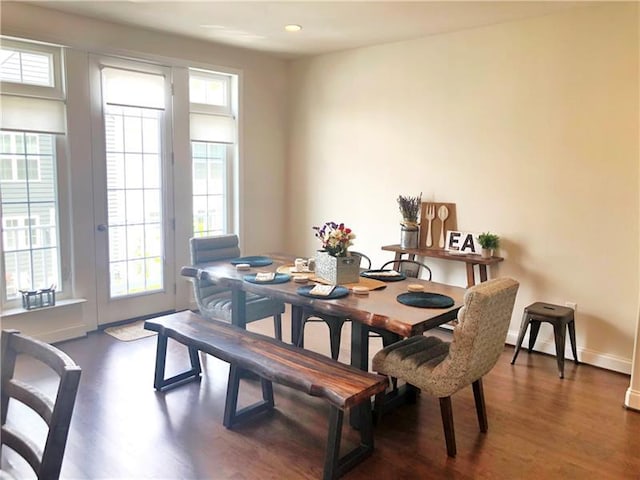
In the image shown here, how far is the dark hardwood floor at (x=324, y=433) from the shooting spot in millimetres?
2482

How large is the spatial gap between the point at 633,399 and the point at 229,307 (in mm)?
2741

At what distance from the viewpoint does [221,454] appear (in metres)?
2.59

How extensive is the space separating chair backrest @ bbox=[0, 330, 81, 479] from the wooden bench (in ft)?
4.08

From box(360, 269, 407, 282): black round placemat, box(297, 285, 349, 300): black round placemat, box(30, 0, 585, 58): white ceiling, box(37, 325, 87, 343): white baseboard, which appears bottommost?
box(37, 325, 87, 343): white baseboard

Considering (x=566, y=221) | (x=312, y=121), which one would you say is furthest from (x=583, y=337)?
(x=312, y=121)

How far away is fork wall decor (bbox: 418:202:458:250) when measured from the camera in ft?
15.1

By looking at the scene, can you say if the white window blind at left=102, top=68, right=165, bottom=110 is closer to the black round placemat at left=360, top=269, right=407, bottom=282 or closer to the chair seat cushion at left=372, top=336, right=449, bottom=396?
the black round placemat at left=360, top=269, right=407, bottom=282

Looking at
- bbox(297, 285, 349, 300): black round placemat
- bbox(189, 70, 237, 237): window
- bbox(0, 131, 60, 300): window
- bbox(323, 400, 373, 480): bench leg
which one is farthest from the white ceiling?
bbox(323, 400, 373, 480): bench leg

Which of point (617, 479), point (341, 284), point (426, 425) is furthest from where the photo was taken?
point (341, 284)

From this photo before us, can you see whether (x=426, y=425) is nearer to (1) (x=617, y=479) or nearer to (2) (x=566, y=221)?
(1) (x=617, y=479)

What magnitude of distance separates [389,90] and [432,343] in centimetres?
290

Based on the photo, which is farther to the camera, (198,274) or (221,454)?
(198,274)

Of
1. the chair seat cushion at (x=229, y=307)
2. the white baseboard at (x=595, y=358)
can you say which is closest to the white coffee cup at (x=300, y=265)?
the chair seat cushion at (x=229, y=307)

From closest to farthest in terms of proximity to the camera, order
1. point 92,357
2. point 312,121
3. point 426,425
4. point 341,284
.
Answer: point 426,425 < point 341,284 < point 92,357 < point 312,121
